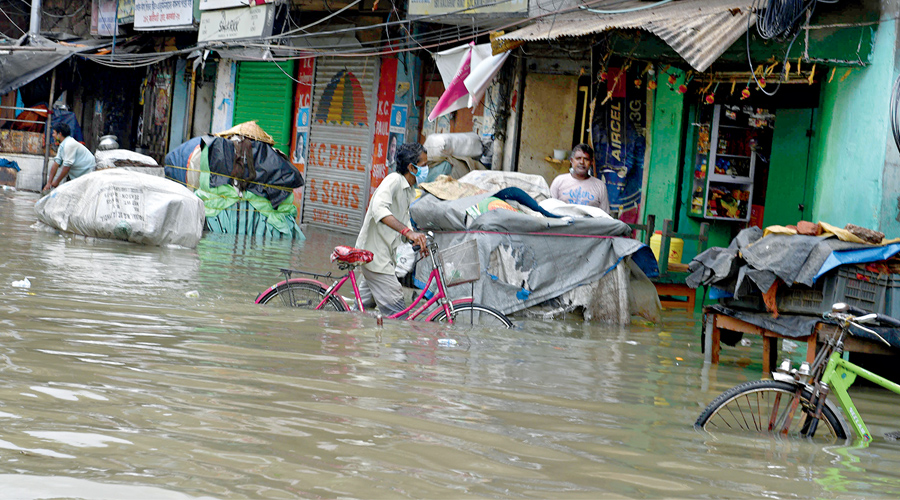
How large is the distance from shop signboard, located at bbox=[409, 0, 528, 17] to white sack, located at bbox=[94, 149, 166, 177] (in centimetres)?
596

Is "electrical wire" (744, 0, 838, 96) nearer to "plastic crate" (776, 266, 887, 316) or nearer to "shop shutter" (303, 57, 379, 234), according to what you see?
"plastic crate" (776, 266, 887, 316)

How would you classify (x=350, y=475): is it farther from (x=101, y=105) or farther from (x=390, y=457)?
(x=101, y=105)

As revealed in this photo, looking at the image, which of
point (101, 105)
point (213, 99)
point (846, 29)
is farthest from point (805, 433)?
point (101, 105)

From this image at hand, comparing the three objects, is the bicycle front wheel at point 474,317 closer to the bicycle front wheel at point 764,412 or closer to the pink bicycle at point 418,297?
the pink bicycle at point 418,297

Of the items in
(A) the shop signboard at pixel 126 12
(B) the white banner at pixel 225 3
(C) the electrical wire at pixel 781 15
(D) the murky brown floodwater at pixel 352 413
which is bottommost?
(D) the murky brown floodwater at pixel 352 413

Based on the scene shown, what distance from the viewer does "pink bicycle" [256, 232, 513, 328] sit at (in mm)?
7734

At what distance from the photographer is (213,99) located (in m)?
24.2

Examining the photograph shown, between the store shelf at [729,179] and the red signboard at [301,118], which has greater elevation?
the red signboard at [301,118]

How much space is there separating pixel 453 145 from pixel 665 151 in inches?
128

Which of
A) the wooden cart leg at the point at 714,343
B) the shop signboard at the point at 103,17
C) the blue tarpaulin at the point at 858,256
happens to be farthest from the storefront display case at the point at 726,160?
the shop signboard at the point at 103,17

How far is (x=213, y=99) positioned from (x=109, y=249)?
12886 millimetres

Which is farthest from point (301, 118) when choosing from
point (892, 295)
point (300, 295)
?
point (892, 295)

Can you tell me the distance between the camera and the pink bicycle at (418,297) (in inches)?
305

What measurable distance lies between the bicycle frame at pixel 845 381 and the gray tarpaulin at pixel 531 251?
433cm
